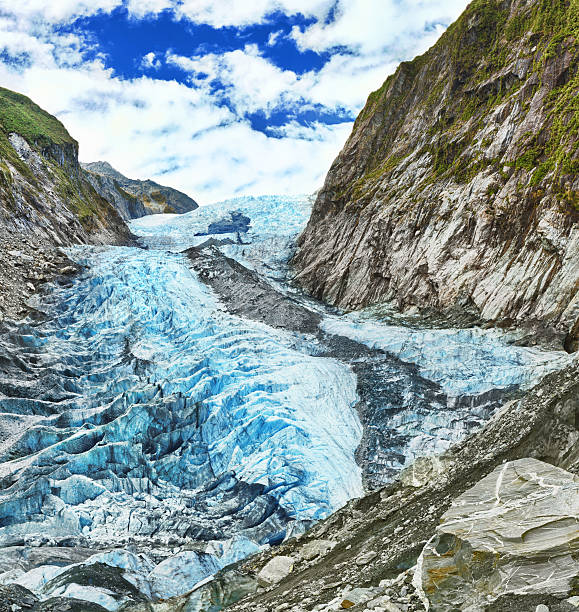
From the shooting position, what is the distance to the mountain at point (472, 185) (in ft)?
78.6

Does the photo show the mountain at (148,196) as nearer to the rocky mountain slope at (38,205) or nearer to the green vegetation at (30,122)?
the green vegetation at (30,122)

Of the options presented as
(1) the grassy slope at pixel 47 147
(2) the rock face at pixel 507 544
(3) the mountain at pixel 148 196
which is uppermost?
(3) the mountain at pixel 148 196

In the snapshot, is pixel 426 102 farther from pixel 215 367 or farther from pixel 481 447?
pixel 481 447

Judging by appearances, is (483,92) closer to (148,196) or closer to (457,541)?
(457,541)

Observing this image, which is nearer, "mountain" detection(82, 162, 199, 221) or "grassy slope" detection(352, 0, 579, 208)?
"grassy slope" detection(352, 0, 579, 208)

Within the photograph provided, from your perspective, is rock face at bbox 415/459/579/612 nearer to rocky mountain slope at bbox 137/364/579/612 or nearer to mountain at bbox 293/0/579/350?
rocky mountain slope at bbox 137/364/579/612

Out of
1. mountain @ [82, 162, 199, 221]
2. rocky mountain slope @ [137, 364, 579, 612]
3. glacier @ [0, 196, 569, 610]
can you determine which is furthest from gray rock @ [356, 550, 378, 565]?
mountain @ [82, 162, 199, 221]

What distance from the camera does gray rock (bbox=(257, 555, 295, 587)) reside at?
11281 millimetres

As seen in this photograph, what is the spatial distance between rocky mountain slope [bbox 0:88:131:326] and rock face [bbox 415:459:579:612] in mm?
26774

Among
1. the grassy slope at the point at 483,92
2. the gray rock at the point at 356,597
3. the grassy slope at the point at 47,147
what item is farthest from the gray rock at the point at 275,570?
the grassy slope at the point at 47,147

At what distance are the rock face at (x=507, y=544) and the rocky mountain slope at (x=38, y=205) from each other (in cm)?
2677

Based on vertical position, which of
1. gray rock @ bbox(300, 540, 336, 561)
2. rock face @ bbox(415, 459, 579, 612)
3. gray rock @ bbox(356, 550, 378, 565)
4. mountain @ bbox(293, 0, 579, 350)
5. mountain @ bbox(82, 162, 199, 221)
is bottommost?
gray rock @ bbox(300, 540, 336, 561)

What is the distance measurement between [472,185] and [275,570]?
2537cm

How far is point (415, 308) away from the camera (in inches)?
1167
